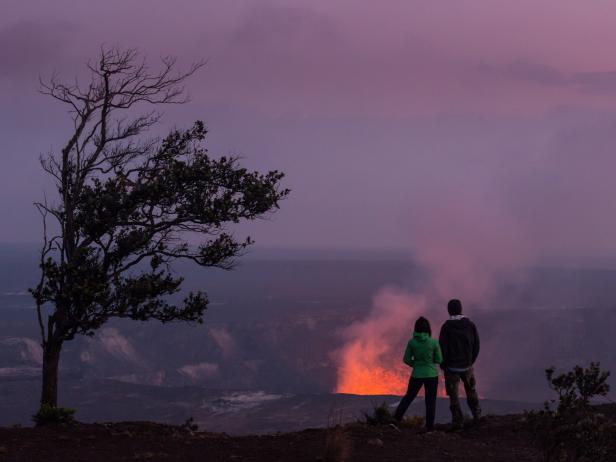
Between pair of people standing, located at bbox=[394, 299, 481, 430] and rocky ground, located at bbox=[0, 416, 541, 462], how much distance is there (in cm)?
66

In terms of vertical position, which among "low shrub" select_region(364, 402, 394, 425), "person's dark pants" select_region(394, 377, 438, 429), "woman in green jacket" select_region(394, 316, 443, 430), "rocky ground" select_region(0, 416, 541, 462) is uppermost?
"woman in green jacket" select_region(394, 316, 443, 430)

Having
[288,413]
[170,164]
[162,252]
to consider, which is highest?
[170,164]

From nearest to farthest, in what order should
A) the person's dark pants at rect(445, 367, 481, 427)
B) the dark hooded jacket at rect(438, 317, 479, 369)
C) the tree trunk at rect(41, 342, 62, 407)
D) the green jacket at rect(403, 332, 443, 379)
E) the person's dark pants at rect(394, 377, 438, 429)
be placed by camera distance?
the green jacket at rect(403, 332, 443, 379), the person's dark pants at rect(394, 377, 438, 429), the dark hooded jacket at rect(438, 317, 479, 369), the person's dark pants at rect(445, 367, 481, 427), the tree trunk at rect(41, 342, 62, 407)

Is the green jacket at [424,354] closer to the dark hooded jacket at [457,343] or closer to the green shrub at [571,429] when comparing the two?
the dark hooded jacket at [457,343]

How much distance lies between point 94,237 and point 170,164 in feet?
7.77

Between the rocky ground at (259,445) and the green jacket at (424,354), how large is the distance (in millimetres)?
1210

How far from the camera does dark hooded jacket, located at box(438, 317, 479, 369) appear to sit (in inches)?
624

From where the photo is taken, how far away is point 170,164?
17734 millimetres

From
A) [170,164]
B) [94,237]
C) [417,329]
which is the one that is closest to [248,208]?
[170,164]

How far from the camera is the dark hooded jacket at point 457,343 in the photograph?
52.0ft

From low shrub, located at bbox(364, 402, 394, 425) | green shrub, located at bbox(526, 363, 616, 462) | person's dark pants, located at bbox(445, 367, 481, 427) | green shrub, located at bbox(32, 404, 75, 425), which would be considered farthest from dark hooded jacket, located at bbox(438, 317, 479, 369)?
green shrub, located at bbox(32, 404, 75, 425)

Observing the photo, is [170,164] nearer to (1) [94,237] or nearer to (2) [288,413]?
(1) [94,237]

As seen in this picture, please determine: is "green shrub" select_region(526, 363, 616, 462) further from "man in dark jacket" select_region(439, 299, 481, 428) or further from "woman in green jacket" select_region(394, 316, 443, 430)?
"man in dark jacket" select_region(439, 299, 481, 428)

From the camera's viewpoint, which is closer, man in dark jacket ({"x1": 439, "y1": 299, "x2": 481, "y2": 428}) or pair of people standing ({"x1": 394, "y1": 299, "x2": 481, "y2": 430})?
pair of people standing ({"x1": 394, "y1": 299, "x2": 481, "y2": 430})
